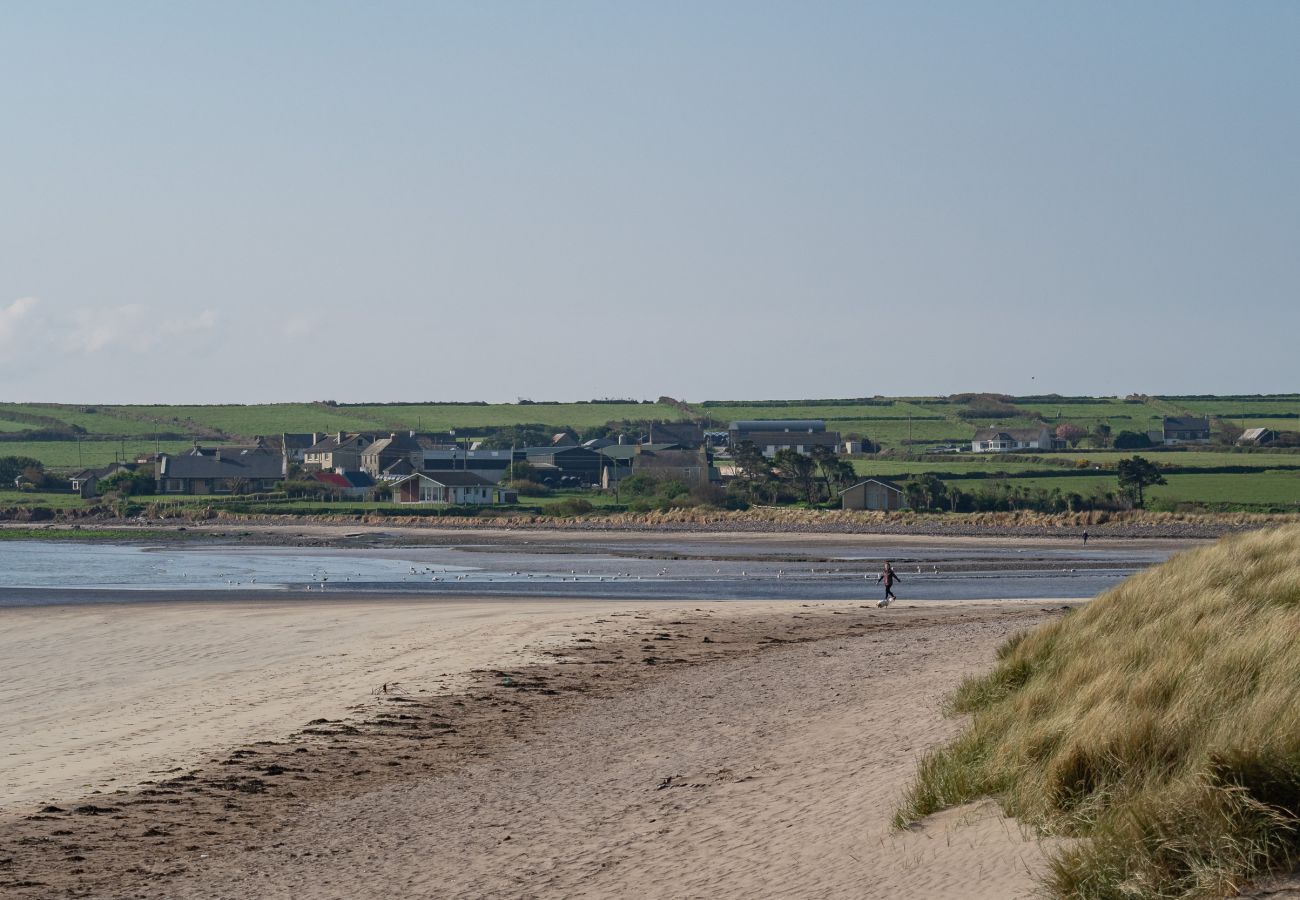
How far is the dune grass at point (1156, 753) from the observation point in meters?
6.62

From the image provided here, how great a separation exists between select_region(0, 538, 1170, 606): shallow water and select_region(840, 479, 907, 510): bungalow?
2183 cm

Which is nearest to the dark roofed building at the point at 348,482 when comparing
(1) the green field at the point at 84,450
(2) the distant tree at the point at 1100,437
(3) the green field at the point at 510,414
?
(1) the green field at the point at 84,450

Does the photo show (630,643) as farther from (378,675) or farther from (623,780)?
(623,780)

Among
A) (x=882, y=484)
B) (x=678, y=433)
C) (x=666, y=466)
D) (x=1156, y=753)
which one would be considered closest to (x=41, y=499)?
(x=666, y=466)

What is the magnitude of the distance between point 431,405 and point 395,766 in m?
179

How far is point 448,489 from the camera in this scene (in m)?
102

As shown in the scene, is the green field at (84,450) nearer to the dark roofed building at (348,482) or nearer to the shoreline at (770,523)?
the dark roofed building at (348,482)

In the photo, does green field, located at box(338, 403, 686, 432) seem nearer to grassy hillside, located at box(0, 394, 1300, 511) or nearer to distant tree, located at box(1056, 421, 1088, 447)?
grassy hillside, located at box(0, 394, 1300, 511)

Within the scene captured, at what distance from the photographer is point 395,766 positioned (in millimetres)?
13172

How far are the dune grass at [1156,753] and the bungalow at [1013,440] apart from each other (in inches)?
4855

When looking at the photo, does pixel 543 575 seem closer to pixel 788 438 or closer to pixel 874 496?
pixel 874 496

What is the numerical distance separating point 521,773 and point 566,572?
35942 millimetres

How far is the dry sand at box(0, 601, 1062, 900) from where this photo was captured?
8852 millimetres

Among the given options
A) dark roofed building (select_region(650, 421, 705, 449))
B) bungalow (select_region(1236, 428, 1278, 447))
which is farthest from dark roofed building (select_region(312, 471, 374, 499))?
bungalow (select_region(1236, 428, 1278, 447))
